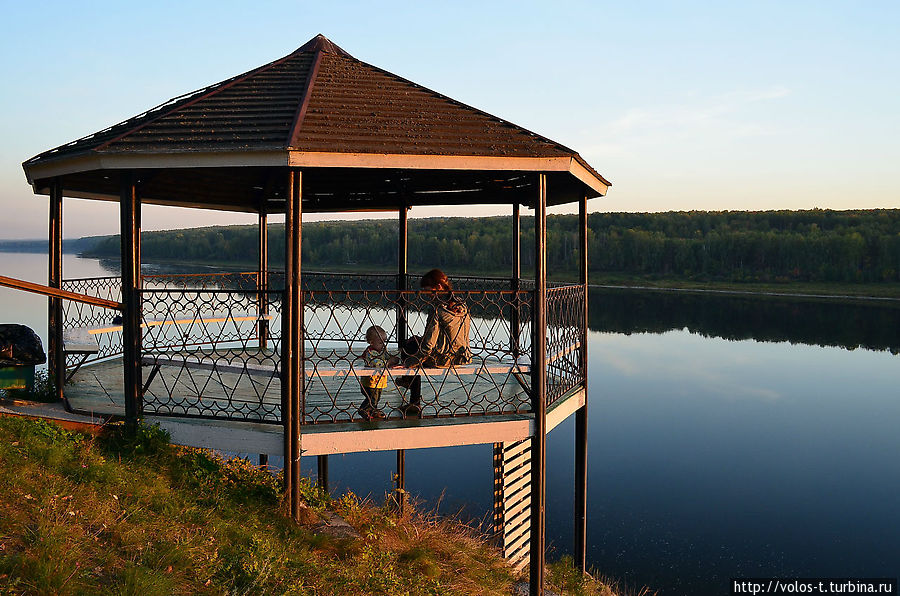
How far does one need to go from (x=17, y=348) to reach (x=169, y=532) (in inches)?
157

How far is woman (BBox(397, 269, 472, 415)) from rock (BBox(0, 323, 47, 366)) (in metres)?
4.38

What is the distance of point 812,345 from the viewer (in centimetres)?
4669

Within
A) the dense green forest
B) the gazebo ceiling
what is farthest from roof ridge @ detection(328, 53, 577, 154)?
the dense green forest

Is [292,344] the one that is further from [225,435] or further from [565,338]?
[565,338]

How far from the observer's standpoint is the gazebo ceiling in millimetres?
6215

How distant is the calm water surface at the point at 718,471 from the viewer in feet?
56.1

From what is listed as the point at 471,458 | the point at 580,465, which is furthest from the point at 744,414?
the point at 580,465

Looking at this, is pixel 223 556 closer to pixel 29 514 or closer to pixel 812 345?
pixel 29 514

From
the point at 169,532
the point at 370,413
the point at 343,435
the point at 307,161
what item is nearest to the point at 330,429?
the point at 343,435

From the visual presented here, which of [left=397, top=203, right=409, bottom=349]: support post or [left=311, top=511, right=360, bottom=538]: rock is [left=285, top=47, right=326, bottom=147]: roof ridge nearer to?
[left=397, top=203, right=409, bottom=349]: support post

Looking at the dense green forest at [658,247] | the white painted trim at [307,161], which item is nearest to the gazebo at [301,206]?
the white painted trim at [307,161]

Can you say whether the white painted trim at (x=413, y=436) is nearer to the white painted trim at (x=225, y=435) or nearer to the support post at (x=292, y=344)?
the support post at (x=292, y=344)

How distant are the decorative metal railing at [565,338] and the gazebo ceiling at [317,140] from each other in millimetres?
1273

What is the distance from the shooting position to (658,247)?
87.0 metres
